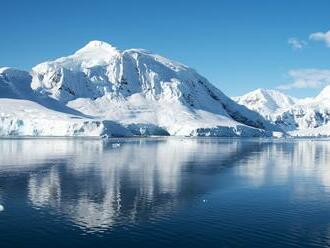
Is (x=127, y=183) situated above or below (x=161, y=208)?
above

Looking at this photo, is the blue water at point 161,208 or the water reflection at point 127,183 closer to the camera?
the blue water at point 161,208

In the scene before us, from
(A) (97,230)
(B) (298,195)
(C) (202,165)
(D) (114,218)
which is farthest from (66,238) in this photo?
(C) (202,165)

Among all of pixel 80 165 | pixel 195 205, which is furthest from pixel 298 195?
pixel 80 165

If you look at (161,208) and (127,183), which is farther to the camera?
(127,183)

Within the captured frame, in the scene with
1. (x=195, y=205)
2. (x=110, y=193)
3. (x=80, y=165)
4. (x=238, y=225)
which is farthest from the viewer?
(x=80, y=165)

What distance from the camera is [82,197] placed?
40.1 meters

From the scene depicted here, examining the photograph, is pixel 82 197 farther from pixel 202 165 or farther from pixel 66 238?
pixel 202 165

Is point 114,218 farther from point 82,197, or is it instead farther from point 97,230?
point 82,197

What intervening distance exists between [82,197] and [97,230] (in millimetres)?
10777

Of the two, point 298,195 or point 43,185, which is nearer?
point 298,195

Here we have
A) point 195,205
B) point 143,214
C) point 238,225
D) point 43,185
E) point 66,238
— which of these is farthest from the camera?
point 43,185

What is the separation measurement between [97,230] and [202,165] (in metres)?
41.5

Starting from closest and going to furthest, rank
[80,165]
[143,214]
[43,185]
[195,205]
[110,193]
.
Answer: [143,214] → [195,205] → [110,193] → [43,185] → [80,165]

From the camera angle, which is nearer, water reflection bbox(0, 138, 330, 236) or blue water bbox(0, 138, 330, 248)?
blue water bbox(0, 138, 330, 248)
